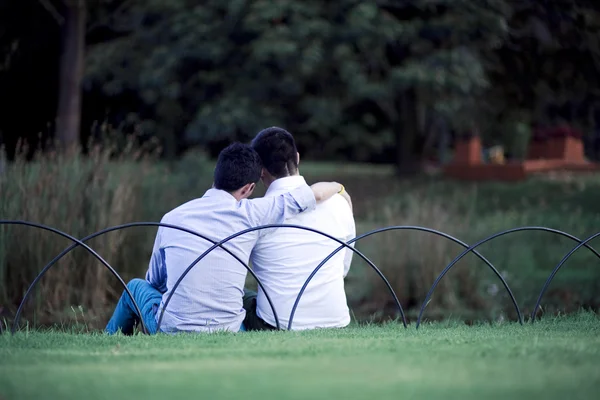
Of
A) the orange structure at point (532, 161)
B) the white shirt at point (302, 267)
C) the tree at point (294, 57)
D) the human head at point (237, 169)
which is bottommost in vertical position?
the white shirt at point (302, 267)

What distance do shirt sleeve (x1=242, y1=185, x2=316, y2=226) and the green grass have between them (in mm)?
724

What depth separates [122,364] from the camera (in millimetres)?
3984

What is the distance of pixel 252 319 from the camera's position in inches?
232

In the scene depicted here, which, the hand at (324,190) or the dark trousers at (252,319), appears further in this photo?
the dark trousers at (252,319)

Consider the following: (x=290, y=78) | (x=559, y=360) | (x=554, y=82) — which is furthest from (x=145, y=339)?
(x=554, y=82)

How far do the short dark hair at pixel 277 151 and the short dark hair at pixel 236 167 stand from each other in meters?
0.21

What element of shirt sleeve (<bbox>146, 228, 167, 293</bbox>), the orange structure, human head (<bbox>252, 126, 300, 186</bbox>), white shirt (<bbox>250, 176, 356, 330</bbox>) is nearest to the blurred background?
the orange structure

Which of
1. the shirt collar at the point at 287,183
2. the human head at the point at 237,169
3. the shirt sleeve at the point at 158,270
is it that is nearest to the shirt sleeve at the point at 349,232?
the shirt collar at the point at 287,183

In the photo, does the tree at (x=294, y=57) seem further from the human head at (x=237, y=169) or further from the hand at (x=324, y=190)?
the human head at (x=237, y=169)

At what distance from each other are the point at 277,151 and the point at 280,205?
0.36 meters

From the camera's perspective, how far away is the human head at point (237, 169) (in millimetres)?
5406

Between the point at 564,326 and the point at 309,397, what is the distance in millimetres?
2870

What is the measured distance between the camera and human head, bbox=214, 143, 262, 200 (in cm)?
541

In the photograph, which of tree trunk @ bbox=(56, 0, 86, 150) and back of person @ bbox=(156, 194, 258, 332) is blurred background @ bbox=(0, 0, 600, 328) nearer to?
tree trunk @ bbox=(56, 0, 86, 150)
